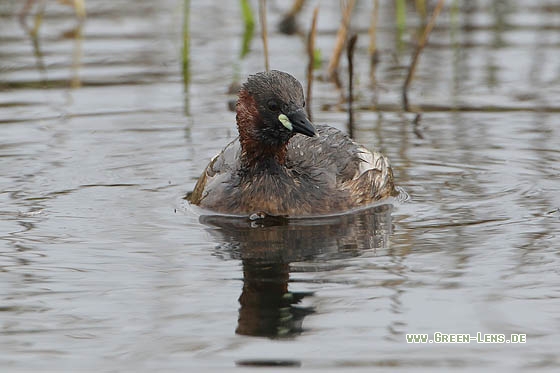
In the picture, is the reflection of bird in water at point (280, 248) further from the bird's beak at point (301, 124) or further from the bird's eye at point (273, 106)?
the bird's eye at point (273, 106)

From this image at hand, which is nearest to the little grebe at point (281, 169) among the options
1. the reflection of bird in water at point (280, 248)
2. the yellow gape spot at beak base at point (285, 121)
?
the yellow gape spot at beak base at point (285, 121)

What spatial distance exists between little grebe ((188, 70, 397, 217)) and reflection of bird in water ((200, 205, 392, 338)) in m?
0.13

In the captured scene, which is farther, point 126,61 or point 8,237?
point 126,61

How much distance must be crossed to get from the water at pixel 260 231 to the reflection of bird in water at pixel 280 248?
0.02 metres

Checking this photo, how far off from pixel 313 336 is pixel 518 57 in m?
9.06

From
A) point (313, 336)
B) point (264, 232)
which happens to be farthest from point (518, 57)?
point (313, 336)

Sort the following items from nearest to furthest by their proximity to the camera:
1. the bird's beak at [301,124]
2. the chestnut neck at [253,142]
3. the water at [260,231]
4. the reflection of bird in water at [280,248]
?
the water at [260,231], the reflection of bird in water at [280,248], the bird's beak at [301,124], the chestnut neck at [253,142]

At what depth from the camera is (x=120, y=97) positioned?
1196 centimetres

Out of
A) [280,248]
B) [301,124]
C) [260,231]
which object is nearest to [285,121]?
[301,124]

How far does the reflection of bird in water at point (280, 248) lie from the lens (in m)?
5.59

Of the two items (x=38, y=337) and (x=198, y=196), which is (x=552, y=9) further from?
(x=38, y=337)

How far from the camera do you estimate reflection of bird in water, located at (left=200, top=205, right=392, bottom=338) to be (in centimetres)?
559

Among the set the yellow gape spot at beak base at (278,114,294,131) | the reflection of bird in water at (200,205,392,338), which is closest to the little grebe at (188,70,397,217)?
the yellow gape spot at beak base at (278,114,294,131)

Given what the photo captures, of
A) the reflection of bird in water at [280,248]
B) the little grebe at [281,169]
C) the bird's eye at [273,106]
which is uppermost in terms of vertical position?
the bird's eye at [273,106]
